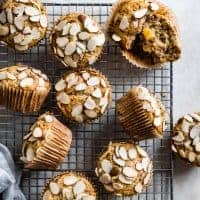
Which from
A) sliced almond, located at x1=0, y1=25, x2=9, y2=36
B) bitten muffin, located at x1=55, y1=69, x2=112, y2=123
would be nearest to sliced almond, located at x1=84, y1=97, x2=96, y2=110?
bitten muffin, located at x1=55, y1=69, x2=112, y2=123

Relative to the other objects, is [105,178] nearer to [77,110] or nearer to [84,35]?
[77,110]

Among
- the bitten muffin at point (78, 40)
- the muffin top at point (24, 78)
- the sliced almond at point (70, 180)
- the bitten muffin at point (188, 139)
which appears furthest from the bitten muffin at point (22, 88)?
the bitten muffin at point (188, 139)

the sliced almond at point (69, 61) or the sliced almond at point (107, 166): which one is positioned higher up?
the sliced almond at point (69, 61)

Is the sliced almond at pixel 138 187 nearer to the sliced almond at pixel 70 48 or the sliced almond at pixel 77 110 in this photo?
the sliced almond at pixel 77 110

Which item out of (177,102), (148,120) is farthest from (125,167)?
(177,102)

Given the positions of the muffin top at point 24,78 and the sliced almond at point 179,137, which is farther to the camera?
the sliced almond at point 179,137

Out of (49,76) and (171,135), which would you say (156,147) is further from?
(49,76)

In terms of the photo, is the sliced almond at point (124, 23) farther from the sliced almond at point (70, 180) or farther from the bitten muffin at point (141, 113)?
the sliced almond at point (70, 180)

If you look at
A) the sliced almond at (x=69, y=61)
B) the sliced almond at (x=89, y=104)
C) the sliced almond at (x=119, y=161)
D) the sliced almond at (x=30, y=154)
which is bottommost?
the sliced almond at (x=119, y=161)

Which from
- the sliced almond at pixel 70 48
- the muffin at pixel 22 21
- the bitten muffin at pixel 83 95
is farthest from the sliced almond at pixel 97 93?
the muffin at pixel 22 21
